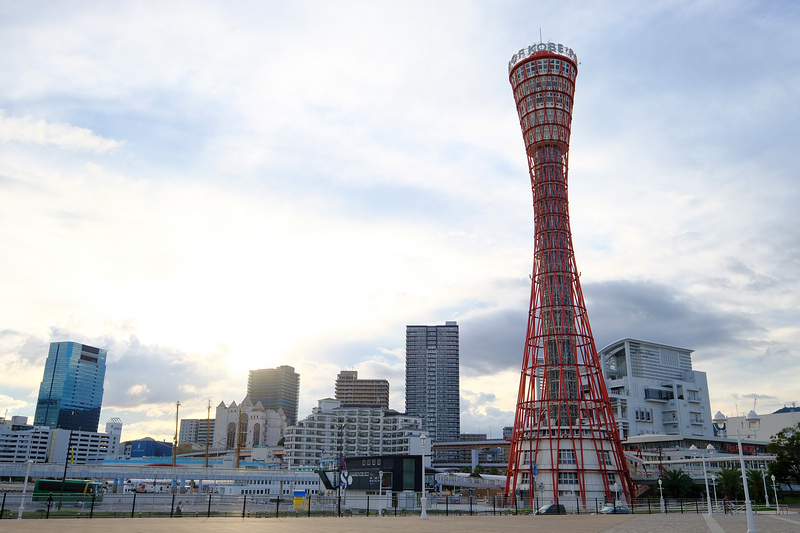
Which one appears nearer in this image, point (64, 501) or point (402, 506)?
point (64, 501)

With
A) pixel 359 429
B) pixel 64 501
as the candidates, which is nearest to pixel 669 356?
pixel 359 429

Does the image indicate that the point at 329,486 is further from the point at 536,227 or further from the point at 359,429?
the point at 359,429

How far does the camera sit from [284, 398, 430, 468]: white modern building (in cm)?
14038

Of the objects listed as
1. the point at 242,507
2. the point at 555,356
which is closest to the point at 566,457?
the point at 555,356

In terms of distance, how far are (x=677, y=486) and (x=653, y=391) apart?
181 feet

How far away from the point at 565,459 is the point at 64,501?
149 feet

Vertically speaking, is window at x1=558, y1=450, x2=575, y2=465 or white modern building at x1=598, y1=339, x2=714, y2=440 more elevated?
white modern building at x1=598, y1=339, x2=714, y2=440

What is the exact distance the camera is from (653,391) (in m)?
123

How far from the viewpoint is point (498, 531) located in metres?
22.3

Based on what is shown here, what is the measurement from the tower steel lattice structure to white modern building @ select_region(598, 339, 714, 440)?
181 feet

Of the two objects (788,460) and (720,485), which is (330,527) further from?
(720,485)

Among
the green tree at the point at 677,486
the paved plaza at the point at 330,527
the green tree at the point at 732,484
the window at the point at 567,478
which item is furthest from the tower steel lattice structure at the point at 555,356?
the paved plaza at the point at 330,527

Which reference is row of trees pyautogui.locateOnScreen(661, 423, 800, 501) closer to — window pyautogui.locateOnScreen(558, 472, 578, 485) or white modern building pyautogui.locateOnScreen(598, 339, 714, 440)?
window pyautogui.locateOnScreen(558, 472, 578, 485)

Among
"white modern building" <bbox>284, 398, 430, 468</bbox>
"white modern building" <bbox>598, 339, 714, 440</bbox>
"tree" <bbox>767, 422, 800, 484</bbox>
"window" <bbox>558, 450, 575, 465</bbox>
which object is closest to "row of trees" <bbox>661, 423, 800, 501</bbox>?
"tree" <bbox>767, 422, 800, 484</bbox>
